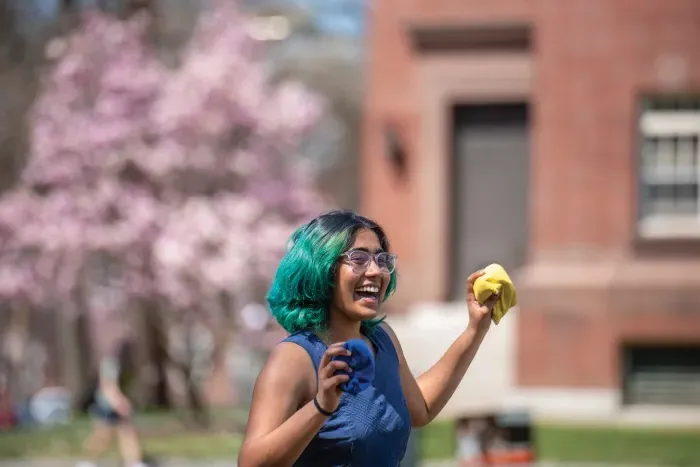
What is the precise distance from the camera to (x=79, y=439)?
20.3 meters

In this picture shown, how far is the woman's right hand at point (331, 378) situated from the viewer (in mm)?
3844

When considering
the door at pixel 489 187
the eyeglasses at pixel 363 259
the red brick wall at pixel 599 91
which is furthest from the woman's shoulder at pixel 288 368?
the door at pixel 489 187

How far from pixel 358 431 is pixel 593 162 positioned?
18.8m

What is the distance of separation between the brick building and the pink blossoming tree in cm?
395

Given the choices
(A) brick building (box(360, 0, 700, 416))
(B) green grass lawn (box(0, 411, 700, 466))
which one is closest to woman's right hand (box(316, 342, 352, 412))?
(B) green grass lawn (box(0, 411, 700, 466))

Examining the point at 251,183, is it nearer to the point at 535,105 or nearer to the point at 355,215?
the point at 535,105

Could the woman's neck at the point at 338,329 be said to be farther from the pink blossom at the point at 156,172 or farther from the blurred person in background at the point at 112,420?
the pink blossom at the point at 156,172

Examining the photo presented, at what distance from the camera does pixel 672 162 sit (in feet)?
73.8

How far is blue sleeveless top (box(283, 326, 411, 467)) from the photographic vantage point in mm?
4117

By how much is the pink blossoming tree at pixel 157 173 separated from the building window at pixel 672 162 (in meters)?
7.15

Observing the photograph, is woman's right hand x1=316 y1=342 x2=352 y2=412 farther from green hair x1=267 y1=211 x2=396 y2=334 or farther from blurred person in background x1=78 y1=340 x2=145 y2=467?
blurred person in background x1=78 y1=340 x2=145 y2=467

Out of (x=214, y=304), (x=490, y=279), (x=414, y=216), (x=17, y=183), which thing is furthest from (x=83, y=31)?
(x=490, y=279)

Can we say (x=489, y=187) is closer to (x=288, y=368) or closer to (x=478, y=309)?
(x=478, y=309)

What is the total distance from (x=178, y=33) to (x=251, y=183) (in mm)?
5710
